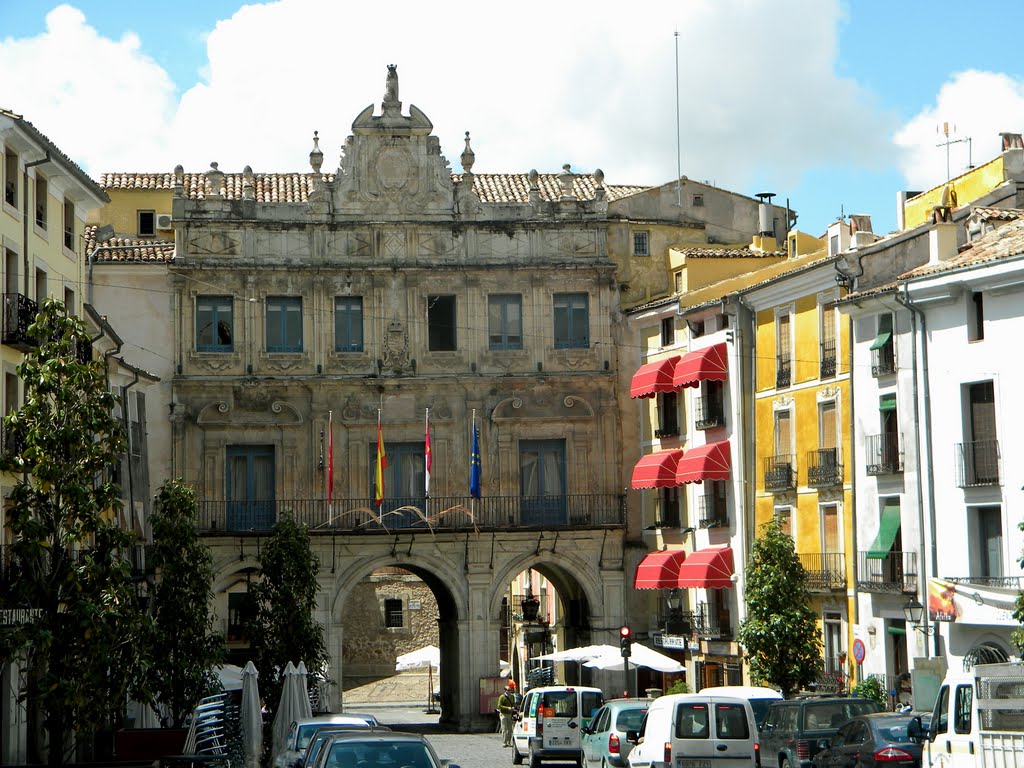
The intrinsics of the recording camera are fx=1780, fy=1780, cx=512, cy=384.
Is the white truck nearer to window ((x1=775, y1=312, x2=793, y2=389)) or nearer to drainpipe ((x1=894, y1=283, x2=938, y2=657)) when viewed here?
drainpipe ((x1=894, y1=283, x2=938, y2=657))

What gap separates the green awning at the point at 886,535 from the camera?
40.7 m

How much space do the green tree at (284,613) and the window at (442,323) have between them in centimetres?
970

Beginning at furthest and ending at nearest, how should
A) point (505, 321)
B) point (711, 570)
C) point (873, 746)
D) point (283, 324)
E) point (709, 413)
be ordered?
point (505, 321) < point (283, 324) < point (709, 413) < point (711, 570) < point (873, 746)

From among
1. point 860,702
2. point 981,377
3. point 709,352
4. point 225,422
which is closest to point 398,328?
point 225,422

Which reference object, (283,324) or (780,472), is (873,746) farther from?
(283,324)

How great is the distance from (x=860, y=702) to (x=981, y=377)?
983 cm

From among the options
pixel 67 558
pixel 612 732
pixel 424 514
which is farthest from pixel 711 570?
pixel 67 558

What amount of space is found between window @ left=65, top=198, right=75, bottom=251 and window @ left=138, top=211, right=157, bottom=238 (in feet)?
51.1

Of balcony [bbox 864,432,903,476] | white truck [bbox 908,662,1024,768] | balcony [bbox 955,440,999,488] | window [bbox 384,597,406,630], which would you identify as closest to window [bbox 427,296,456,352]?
balcony [bbox 864,432,903,476]

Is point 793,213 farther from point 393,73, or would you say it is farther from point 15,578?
point 15,578

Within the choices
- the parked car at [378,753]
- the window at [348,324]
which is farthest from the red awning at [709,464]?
the parked car at [378,753]

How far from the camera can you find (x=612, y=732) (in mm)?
33719

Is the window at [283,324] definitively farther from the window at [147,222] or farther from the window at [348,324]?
the window at [147,222]

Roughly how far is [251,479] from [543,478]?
352 inches
